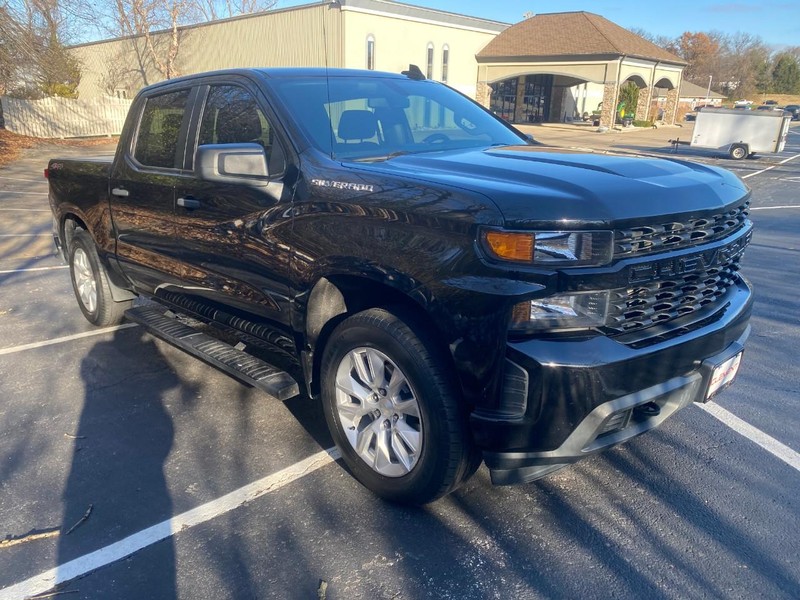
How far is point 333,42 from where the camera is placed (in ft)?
96.0

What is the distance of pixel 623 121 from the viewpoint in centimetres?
3931

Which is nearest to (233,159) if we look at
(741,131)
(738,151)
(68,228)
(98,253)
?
(98,253)

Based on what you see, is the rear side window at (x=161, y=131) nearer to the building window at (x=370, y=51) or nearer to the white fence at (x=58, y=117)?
the white fence at (x=58, y=117)

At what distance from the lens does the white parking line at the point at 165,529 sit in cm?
263

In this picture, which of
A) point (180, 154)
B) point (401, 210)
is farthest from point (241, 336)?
point (401, 210)

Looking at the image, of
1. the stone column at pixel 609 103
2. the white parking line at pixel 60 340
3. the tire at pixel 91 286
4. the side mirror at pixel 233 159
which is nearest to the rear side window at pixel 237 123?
the side mirror at pixel 233 159

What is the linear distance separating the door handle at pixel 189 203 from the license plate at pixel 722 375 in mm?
2937

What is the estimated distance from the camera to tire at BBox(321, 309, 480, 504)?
275 centimetres

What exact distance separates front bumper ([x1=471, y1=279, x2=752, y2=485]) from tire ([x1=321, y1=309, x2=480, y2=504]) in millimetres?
169

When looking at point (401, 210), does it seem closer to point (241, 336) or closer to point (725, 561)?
point (241, 336)

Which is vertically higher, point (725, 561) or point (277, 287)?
point (277, 287)

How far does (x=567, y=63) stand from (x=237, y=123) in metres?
36.3

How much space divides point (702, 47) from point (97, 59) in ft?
282

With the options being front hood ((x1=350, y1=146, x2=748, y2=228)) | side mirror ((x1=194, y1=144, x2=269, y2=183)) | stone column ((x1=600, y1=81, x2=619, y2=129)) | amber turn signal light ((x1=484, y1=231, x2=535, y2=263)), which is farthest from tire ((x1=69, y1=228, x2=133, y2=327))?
stone column ((x1=600, y1=81, x2=619, y2=129))
